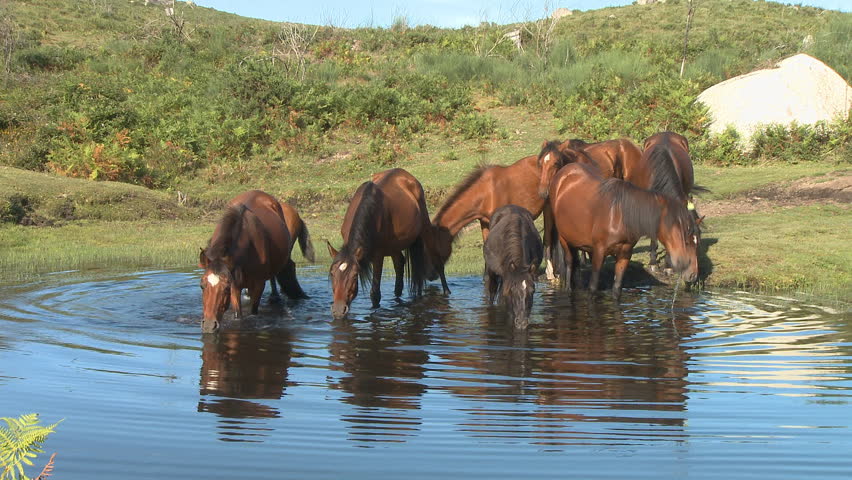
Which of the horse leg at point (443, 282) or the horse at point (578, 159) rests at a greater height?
the horse at point (578, 159)

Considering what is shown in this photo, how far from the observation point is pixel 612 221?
34.8ft

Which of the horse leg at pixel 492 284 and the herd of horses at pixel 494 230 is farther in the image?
the horse leg at pixel 492 284

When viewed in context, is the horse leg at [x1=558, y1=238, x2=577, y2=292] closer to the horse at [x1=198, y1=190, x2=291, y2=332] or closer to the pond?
the pond

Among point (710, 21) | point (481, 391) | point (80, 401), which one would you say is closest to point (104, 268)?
point (80, 401)

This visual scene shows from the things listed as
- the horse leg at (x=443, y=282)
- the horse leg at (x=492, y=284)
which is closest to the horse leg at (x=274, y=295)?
the horse leg at (x=443, y=282)

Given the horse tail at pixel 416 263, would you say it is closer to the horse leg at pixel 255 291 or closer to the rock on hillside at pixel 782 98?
the horse leg at pixel 255 291

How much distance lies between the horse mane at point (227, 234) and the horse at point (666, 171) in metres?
5.03

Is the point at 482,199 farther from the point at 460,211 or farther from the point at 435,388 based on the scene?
the point at 435,388

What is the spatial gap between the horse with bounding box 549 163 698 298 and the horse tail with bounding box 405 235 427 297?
1829 millimetres

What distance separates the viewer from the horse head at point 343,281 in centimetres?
904

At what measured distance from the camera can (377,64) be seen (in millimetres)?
33312

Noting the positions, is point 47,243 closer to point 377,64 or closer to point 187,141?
point 187,141

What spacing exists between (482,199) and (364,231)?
295 cm

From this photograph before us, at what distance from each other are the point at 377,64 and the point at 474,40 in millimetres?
5153
